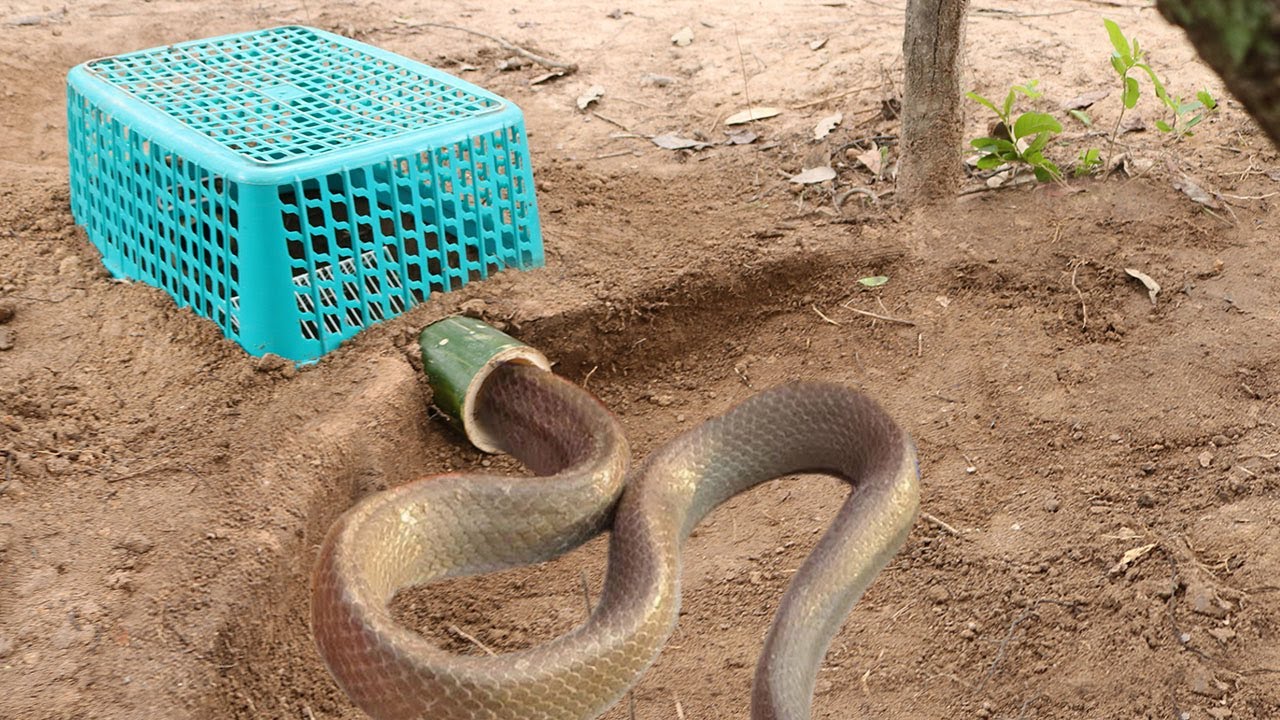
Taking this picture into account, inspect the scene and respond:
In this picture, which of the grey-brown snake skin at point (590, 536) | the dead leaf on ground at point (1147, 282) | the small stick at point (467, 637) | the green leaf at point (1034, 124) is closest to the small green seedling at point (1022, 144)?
the green leaf at point (1034, 124)

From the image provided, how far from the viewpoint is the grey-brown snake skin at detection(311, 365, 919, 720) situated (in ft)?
6.91

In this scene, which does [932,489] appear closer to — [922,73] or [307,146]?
[922,73]

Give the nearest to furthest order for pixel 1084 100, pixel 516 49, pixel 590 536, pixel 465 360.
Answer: pixel 590 536
pixel 465 360
pixel 1084 100
pixel 516 49

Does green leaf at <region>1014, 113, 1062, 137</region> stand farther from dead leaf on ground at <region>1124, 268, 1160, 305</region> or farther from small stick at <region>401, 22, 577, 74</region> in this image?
small stick at <region>401, 22, 577, 74</region>

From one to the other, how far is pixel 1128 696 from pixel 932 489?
0.75m

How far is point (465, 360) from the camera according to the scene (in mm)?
3129

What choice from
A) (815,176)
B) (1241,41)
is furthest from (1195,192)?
(1241,41)

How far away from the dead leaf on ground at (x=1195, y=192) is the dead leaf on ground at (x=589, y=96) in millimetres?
2235

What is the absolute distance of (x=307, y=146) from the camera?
3.34 metres

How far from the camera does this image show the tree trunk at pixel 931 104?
12.1 ft

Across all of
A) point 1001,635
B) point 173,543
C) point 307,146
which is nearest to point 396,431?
point 173,543

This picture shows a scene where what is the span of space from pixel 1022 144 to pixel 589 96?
5.89 feet

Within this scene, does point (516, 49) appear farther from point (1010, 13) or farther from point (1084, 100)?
point (1084, 100)

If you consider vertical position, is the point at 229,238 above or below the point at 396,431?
above
